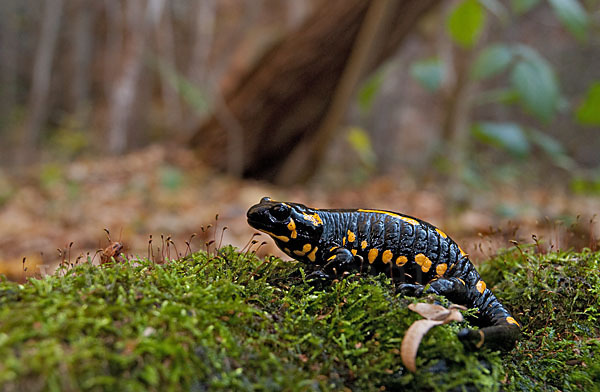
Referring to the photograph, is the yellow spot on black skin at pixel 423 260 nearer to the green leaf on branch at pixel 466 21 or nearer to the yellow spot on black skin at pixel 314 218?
the yellow spot on black skin at pixel 314 218

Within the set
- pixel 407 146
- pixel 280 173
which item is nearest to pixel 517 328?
pixel 280 173

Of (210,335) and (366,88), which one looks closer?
(210,335)

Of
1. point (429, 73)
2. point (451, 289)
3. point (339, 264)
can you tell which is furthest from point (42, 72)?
point (451, 289)

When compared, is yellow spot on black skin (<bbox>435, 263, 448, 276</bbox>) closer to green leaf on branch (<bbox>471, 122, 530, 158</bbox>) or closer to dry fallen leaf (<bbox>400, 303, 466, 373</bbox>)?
dry fallen leaf (<bbox>400, 303, 466, 373</bbox>)

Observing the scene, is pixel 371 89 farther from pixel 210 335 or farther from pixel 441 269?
pixel 210 335

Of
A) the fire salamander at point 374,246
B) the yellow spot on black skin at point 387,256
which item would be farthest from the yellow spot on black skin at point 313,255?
the yellow spot on black skin at point 387,256

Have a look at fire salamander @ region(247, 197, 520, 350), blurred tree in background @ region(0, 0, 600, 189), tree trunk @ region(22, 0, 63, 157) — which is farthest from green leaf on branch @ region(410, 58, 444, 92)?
tree trunk @ region(22, 0, 63, 157)
